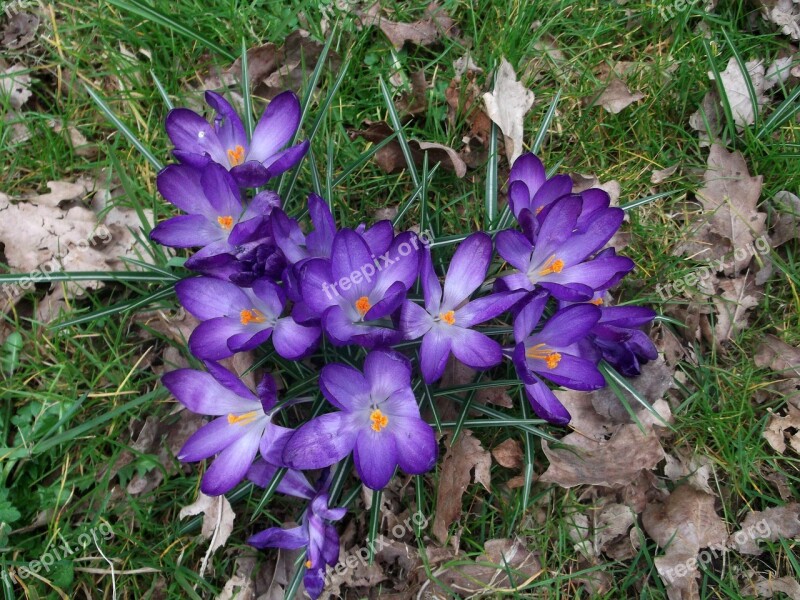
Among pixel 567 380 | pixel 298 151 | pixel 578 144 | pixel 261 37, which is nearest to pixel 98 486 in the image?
pixel 298 151

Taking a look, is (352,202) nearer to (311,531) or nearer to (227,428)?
(227,428)

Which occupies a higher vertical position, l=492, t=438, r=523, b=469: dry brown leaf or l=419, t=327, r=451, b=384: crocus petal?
l=419, t=327, r=451, b=384: crocus petal

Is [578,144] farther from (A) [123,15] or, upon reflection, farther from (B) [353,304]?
(A) [123,15]

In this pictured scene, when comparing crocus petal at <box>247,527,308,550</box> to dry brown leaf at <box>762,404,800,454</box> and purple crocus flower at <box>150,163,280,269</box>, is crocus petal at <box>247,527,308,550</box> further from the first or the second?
dry brown leaf at <box>762,404,800,454</box>

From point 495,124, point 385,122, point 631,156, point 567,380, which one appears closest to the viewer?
point 567,380

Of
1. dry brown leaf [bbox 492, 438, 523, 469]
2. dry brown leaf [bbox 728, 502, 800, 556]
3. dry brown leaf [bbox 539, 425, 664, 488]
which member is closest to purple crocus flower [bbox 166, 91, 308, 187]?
dry brown leaf [bbox 492, 438, 523, 469]
